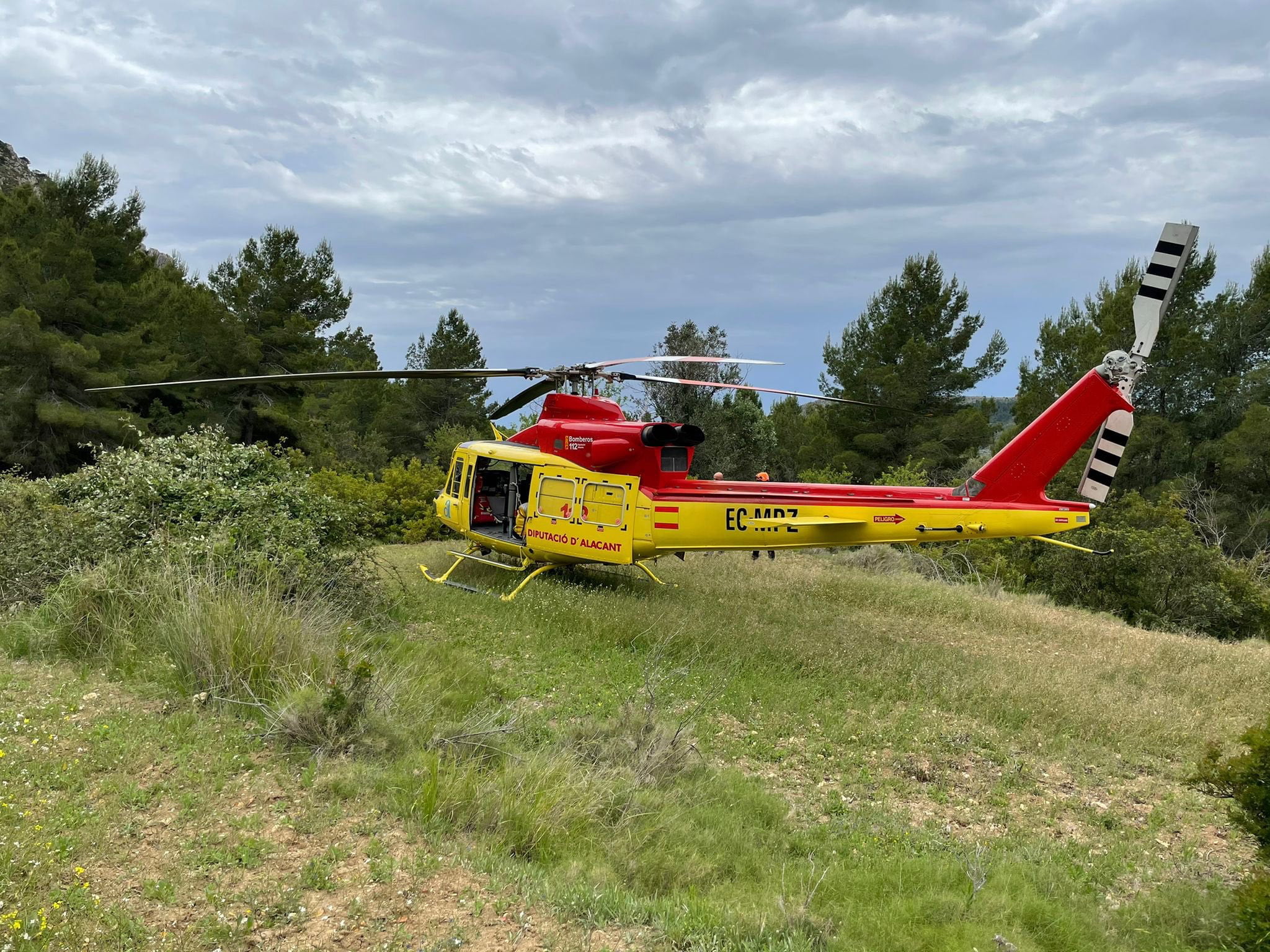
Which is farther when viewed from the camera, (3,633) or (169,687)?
(3,633)

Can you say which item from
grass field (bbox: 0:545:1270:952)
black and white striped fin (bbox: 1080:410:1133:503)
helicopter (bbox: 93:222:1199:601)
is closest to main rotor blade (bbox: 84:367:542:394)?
helicopter (bbox: 93:222:1199:601)

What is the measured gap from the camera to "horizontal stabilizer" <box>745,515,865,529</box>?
9.39 metres

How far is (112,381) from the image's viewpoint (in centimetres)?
2623

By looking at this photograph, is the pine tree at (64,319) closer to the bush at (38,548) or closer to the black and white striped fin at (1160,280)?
the bush at (38,548)

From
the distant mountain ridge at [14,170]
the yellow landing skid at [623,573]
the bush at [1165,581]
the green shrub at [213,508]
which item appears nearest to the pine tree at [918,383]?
the bush at [1165,581]

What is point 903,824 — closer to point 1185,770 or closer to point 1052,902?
point 1052,902

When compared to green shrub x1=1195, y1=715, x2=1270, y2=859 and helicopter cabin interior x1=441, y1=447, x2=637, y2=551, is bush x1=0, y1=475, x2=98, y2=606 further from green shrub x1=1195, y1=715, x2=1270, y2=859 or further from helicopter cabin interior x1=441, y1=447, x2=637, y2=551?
green shrub x1=1195, y1=715, x2=1270, y2=859

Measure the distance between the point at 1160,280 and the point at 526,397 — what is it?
7.88 m

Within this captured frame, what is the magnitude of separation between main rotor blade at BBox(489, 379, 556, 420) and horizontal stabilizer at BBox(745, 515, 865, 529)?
3.58 meters

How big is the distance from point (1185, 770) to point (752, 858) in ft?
14.8

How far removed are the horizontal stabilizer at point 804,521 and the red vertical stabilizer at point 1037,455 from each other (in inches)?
57.4

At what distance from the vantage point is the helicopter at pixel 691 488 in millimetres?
8703

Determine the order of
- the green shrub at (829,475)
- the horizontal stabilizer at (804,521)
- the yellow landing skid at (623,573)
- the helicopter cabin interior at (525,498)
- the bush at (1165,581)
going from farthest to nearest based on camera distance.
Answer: the green shrub at (829,475)
the bush at (1165,581)
the yellow landing skid at (623,573)
the helicopter cabin interior at (525,498)
the horizontal stabilizer at (804,521)

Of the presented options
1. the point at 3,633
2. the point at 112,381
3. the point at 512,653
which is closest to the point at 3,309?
the point at 112,381
